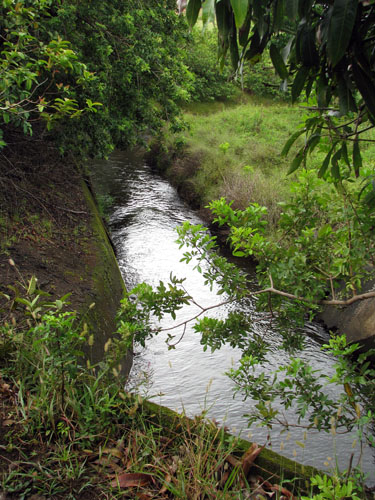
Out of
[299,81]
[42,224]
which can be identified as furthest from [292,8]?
[42,224]

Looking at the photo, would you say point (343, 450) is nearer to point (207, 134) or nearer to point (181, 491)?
point (181, 491)

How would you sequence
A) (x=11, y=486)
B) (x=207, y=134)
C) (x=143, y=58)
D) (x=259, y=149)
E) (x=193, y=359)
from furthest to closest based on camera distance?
(x=207, y=134) → (x=259, y=149) → (x=143, y=58) → (x=193, y=359) → (x=11, y=486)

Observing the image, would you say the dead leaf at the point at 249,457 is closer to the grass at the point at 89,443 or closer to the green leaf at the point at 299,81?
the grass at the point at 89,443

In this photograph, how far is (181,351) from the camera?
6.18 meters

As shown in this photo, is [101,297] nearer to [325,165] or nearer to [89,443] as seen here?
[89,443]

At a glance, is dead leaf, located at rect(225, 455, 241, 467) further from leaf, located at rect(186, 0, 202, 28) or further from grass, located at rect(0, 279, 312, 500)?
leaf, located at rect(186, 0, 202, 28)

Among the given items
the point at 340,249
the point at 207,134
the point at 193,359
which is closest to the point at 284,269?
the point at 340,249

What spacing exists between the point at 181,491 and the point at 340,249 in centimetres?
161

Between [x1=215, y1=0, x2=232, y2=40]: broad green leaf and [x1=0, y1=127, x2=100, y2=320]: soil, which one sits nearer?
[x1=215, y1=0, x2=232, y2=40]: broad green leaf

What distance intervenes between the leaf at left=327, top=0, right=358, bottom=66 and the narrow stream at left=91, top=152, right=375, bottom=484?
167 centimetres

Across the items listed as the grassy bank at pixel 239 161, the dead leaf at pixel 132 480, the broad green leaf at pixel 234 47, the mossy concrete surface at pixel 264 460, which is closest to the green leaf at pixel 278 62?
the broad green leaf at pixel 234 47

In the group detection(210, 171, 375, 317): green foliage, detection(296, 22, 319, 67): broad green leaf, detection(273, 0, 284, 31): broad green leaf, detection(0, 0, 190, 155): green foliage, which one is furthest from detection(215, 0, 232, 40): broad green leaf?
detection(0, 0, 190, 155): green foliage

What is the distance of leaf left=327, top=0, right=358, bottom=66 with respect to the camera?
143cm

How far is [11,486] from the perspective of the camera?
7.20 ft
